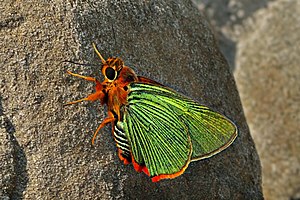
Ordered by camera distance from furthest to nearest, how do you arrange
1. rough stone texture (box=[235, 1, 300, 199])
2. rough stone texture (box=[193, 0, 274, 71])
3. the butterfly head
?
rough stone texture (box=[193, 0, 274, 71]) → rough stone texture (box=[235, 1, 300, 199]) → the butterfly head

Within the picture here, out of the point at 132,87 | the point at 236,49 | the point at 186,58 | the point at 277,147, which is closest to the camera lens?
the point at 132,87

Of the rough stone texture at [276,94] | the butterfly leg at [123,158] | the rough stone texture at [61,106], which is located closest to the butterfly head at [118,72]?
the rough stone texture at [61,106]

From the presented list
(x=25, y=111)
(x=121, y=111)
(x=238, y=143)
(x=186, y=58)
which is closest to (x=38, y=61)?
(x=25, y=111)

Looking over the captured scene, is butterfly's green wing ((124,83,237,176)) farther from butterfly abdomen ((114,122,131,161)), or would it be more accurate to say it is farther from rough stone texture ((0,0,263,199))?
rough stone texture ((0,0,263,199))

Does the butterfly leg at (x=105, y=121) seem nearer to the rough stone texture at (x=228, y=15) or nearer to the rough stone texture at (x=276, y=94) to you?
the rough stone texture at (x=276, y=94)

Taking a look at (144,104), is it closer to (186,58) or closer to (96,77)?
(96,77)

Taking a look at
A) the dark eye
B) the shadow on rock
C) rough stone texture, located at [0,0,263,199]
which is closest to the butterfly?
the dark eye
